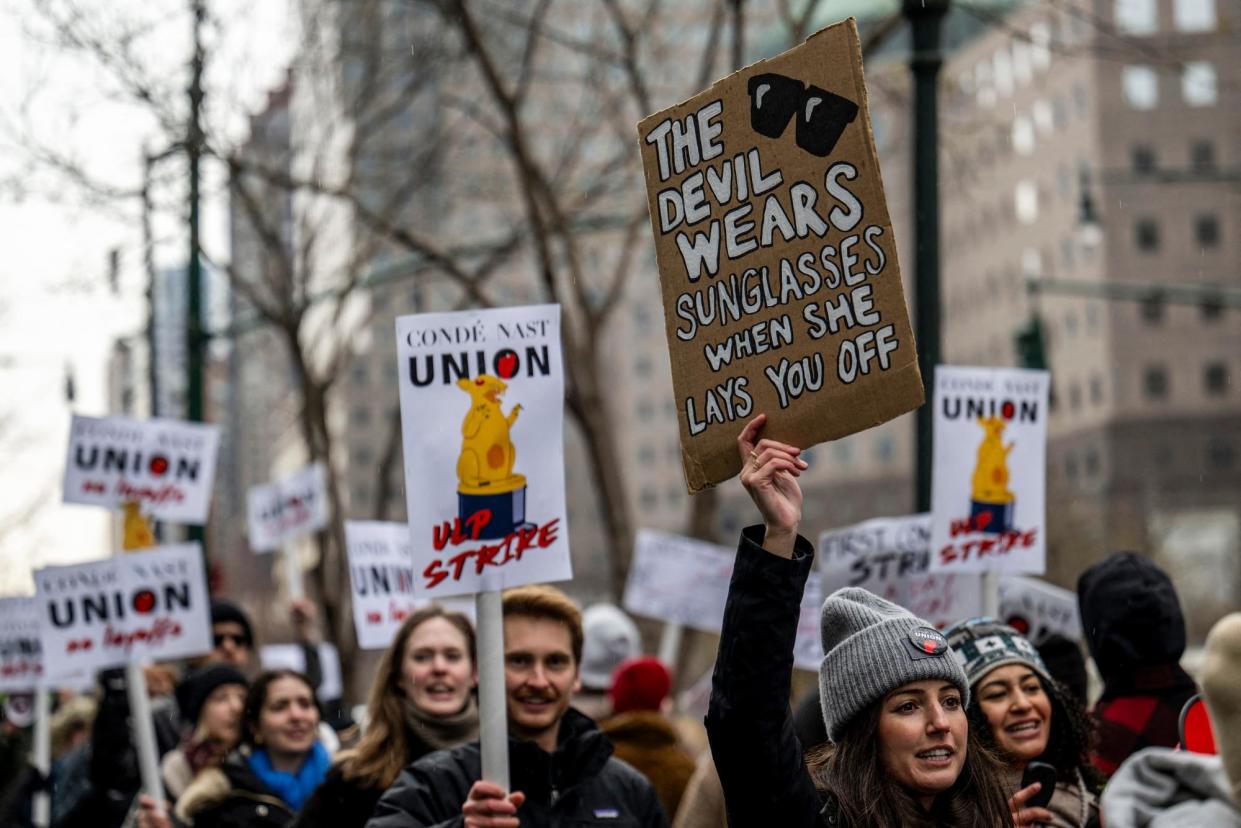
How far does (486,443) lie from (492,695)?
2.53ft

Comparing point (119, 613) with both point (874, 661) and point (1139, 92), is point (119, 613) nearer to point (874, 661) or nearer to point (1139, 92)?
point (874, 661)

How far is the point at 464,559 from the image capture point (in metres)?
5.59

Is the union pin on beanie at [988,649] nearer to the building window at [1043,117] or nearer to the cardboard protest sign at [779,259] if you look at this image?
the cardboard protest sign at [779,259]

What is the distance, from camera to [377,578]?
940cm

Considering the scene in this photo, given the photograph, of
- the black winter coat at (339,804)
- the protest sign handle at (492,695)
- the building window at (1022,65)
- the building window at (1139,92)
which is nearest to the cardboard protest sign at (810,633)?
the black winter coat at (339,804)

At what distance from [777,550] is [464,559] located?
5.42ft

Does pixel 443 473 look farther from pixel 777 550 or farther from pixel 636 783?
pixel 777 550

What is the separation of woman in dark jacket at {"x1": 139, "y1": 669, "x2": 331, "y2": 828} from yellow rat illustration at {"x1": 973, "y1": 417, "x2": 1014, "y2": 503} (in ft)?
8.98

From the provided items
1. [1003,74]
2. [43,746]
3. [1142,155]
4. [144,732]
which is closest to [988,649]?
[144,732]

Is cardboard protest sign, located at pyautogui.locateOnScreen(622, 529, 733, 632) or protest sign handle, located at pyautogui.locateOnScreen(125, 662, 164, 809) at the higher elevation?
cardboard protest sign, located at pyautogui.locateOnScreen(622, 529, 733, 632)

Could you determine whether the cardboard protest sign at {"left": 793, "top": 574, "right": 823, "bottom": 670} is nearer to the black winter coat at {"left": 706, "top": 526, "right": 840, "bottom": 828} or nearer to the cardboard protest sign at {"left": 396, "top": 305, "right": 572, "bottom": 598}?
the cardboard protest sign at {"left": 396, "top": 305, "right": 572, "bottom": 598}

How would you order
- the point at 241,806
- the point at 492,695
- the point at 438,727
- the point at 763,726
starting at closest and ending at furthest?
the point at 763,726
the point at 492,695
the point at 438,727
the point at 241,806

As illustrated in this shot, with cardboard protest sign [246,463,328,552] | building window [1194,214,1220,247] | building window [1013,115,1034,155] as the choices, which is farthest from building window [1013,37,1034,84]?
cardboard protest sign [246,463,328,552]

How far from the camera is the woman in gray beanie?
4043 millimetres
